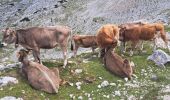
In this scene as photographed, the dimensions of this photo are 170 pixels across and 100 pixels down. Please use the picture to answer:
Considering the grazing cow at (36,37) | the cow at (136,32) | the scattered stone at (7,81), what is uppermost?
the grazing cow at (36,37)

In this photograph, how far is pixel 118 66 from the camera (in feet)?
83.0

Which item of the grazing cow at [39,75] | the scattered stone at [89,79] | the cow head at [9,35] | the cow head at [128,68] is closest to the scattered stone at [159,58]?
the cow head at [128,68]

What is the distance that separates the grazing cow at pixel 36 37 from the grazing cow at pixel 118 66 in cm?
244

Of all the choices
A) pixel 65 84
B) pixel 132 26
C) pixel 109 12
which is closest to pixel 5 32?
pixel 65 84

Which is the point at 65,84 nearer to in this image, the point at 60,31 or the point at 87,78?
the point at 87,78

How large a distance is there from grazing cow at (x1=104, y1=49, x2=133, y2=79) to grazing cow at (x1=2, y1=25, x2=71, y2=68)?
244cm

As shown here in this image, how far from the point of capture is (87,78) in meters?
24.3

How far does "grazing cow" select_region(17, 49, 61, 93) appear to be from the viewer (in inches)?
890

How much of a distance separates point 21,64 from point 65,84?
2.70 meters

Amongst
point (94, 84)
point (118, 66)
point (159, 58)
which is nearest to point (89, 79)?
point (94, 84)

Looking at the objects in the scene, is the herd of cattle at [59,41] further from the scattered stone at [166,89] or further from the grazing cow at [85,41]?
the grazing cow at [85,41]

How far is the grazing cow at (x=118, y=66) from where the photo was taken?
25.1m

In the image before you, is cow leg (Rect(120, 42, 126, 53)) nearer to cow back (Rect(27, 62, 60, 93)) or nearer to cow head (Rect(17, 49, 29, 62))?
cow back (Rect(27, 62, 60, 93))

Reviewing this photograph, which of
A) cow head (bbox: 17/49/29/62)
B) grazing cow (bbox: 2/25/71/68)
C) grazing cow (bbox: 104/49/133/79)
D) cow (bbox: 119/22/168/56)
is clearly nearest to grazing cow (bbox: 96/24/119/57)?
grazing cow (bbox: 104/49/133/79)
